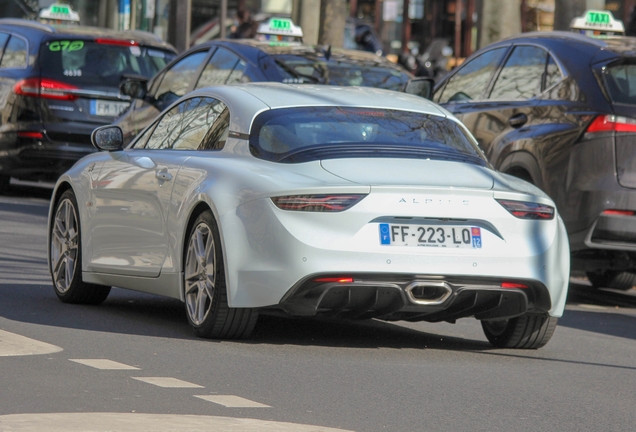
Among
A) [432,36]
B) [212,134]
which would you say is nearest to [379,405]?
[212,134]

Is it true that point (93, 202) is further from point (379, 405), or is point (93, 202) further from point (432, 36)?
point (432, 36)

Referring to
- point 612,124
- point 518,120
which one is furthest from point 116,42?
point 612,124

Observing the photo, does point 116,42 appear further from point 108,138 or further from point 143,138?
point 108,138

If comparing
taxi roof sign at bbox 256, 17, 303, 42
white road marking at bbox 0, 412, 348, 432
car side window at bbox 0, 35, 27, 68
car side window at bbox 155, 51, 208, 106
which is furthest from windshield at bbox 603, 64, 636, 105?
car side window at bbox 0, 35, 27, 68

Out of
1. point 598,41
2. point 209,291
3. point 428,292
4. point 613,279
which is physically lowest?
point 613,279

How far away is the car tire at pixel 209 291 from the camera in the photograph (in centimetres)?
768

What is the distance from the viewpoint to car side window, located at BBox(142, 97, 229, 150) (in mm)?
8547

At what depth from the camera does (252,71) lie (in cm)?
1265

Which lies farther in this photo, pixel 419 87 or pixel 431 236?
pixel 419 87

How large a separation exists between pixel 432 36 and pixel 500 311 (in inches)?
1710

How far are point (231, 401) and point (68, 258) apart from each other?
3459mm

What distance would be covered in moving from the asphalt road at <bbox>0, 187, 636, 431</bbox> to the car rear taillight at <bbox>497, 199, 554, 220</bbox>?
756 mm

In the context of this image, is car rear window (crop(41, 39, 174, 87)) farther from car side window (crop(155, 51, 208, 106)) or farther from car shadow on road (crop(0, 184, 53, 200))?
car side window (crop(155, 51, 208, 106))

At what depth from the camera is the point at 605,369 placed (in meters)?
7.87
